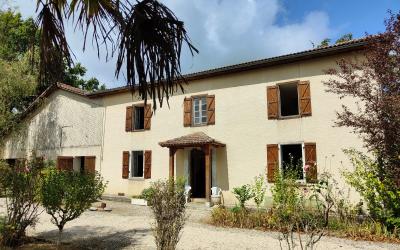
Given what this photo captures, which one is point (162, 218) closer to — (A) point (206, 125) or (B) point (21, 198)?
(B) point (21, 198)

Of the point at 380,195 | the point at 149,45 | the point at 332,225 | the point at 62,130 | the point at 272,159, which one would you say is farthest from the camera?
the point at 62,130

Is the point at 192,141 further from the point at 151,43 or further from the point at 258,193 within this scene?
the point at 151,43

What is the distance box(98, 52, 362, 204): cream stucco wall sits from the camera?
41.2 feet

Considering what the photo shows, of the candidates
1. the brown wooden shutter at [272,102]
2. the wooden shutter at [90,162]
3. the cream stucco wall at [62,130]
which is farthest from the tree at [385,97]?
the cream stucco wall at [62,130]

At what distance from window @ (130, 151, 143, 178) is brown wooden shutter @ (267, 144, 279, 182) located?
6.81 meters

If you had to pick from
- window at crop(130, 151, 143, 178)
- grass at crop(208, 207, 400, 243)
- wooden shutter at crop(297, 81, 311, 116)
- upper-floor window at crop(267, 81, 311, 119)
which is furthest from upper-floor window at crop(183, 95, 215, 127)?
grass at crop(208, 207, 400, 243)

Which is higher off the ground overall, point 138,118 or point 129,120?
point 138,118

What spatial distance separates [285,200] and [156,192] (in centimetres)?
521

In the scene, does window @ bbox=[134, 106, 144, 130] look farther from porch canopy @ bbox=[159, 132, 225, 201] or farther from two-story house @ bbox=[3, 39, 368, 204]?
porch canopy @ bbox=[159, 132, 225, 201]

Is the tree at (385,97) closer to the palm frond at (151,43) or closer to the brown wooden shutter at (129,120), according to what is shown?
the palm frond at (151,43)

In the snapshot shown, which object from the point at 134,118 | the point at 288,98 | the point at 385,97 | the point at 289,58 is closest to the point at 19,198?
the point at 385,97

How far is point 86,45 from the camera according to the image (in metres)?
2.95

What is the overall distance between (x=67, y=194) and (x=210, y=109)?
9.48 meters

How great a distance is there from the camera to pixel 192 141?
14.2 meters
